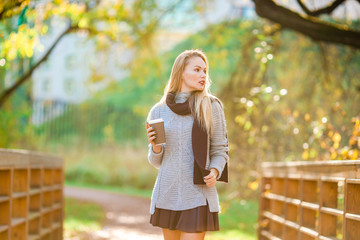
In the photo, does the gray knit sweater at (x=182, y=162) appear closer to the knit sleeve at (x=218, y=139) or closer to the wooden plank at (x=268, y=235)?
the knit sleeve at (x=218, y=139)

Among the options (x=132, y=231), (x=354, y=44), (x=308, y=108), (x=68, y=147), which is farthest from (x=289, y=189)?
(x=68, y=147)

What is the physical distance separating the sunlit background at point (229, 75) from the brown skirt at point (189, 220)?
208 centimetres

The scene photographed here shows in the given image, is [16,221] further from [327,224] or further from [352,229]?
[352,229]

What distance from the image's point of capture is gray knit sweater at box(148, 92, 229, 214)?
3219 millimetres

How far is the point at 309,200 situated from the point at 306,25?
2200 millimetres

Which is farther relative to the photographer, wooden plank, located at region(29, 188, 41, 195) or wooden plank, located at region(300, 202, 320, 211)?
wooden plank, located at region(29, 188, 41, 195)

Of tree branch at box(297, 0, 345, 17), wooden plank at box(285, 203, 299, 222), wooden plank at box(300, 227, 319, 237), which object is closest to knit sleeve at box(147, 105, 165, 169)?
A: wooden plank at box(300, 227, 319, 237)

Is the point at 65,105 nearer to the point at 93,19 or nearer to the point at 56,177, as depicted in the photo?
the point at 93,19

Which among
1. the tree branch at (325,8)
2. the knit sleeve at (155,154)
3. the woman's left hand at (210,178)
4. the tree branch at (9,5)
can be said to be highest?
the tree branch at (325,8)

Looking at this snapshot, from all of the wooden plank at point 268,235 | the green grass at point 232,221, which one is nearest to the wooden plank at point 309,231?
the wooden plank at point 268,235

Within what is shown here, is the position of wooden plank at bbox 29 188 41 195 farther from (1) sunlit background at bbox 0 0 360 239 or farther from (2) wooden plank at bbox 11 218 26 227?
(1) sunlit background at bbox 0 0 360 239

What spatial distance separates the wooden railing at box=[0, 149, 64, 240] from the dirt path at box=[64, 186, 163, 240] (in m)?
1.22

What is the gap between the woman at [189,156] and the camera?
3188 millimetres

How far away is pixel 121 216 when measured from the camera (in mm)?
10625
